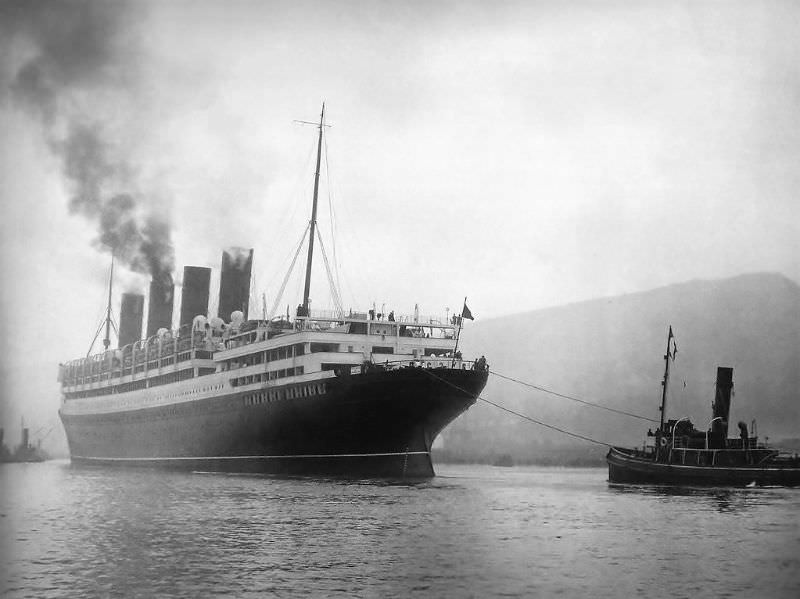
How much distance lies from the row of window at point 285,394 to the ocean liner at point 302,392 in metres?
0.09

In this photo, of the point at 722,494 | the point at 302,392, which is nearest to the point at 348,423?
the point at 302,392

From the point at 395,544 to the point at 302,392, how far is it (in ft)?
113

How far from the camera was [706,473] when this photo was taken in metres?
63.3

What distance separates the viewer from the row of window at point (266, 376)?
68.9m

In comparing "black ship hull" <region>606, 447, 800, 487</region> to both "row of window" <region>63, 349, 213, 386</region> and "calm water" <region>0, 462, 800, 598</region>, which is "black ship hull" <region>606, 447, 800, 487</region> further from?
"row of window" <region>63, 349, 213, 386</region>

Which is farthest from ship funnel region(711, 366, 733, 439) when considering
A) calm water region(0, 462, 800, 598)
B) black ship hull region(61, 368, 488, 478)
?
black ship hull region(61, 368, 488, 478)

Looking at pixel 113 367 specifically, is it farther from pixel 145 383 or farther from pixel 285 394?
pixel 285 394

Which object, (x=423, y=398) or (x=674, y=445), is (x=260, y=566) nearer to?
(x=423, y=398)

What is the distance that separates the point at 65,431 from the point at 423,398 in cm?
7333

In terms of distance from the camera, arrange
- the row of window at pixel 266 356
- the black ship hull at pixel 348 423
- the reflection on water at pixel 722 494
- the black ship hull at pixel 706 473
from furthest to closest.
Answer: the row of window at pixel 266 356 < the black ship hull at pixel 348 423 < the black ship hull at pixel 706 473 < the reflection on water at pixel 722 494

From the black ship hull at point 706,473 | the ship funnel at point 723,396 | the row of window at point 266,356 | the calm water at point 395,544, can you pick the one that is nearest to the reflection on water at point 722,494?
the calm water at point 395,544

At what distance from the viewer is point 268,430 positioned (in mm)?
70375

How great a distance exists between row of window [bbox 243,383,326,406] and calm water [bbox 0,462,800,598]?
12.2 metres

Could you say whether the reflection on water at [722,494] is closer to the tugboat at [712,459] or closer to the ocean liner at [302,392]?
the tugboat at [712,459]
